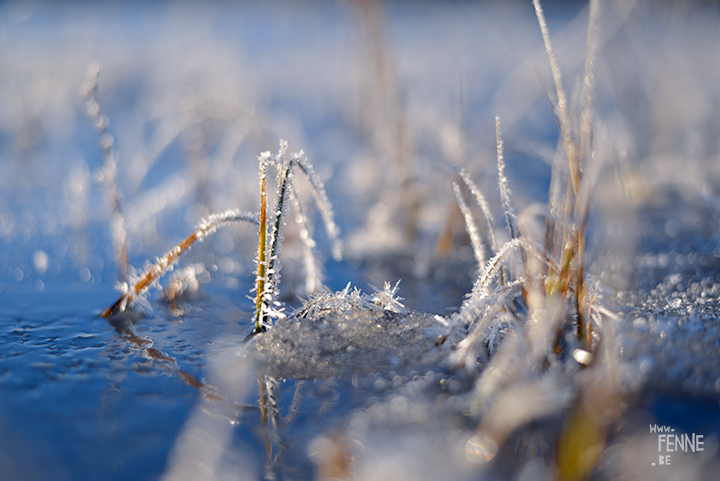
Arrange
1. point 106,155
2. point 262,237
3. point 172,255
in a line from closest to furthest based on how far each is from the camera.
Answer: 1. point 262,237
2. point 172,255
3. point 106,155

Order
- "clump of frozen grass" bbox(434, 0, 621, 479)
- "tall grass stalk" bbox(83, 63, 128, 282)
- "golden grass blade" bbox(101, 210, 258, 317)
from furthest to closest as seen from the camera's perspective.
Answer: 1. "tall grass stalk" bbox(83, 63, 128, 282)
2. "golden grass blade" bbox(101, 210, 258, 317)
3. "clump of frozen grass" bbox(434, 0, 621, 479)

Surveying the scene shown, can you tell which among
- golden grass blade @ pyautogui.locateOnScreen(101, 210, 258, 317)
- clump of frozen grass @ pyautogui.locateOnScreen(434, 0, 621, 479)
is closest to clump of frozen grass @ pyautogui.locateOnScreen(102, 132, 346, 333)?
golden grass blade @ pyautogui.locateOnScreen(101, 210, 258, 317)

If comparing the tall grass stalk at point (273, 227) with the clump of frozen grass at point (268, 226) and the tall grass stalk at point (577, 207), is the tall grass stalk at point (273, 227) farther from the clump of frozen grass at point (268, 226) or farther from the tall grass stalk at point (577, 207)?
the tall grass stalk at point (577, 207)

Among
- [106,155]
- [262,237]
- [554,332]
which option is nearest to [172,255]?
[262,237]

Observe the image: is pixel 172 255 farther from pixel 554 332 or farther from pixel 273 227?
pixel 554 332

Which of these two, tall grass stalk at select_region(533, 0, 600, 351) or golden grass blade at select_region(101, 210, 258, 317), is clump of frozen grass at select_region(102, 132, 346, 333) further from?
tall grass stalk at select_region(533, 0, 600, 351)

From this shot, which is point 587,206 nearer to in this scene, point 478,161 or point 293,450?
point 293,450

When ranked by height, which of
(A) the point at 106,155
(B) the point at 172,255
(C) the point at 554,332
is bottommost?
(C) the point at 554,332

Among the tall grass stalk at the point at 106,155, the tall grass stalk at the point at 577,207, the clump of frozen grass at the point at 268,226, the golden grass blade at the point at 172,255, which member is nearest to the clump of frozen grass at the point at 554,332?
the tall grass stalk at the point at 577,207

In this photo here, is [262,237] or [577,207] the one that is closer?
[577,207]

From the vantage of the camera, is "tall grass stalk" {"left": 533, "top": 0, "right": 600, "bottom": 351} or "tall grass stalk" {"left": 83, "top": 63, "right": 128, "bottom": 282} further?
"tall grass stalk" {"left": 83, "top": 63, "right": 128, "bottom": 282}

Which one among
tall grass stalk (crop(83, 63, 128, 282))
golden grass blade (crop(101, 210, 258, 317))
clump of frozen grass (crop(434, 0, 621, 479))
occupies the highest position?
tall grass stalk (crop(83, 63, 128, 282))

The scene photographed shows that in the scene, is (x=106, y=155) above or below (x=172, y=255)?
Answer: above
